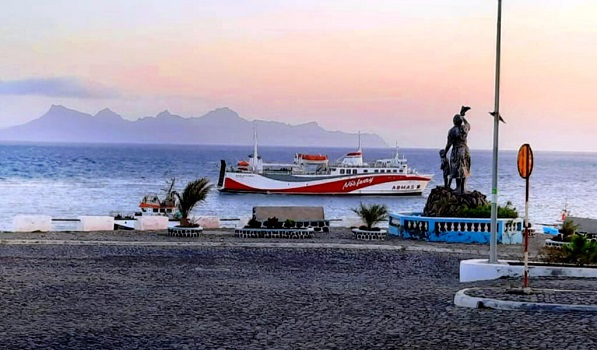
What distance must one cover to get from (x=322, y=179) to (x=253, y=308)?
78891mm

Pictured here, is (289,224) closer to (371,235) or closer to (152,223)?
(371,235)

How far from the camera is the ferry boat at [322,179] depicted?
295 ft

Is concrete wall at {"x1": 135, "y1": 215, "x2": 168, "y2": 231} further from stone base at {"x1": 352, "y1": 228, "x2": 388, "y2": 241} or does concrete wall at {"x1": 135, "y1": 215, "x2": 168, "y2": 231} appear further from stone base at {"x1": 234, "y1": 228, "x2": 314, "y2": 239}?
stone base at {"x1": 352, "y1": 228, "x2": 388, "y2": 241}

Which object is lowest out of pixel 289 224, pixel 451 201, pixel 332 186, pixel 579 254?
pixel 332 186

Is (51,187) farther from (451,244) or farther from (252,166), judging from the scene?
(451,244)

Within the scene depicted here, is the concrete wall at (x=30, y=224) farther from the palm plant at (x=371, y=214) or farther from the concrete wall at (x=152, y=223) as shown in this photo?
the palm plant at (x=371, y=214)

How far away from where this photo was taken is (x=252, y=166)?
94.2m

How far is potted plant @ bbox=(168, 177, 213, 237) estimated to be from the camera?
24538 mm

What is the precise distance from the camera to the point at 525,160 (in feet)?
39.6

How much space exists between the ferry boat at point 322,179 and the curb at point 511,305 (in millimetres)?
77758

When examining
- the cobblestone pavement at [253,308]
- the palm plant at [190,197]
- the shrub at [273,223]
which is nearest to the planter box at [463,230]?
the shrub at [273,223]

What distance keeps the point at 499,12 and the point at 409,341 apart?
806cm

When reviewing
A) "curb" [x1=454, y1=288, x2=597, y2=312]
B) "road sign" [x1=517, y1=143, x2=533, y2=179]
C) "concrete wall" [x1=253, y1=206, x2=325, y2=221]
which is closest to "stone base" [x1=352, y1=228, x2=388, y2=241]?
"concrete wall" [x1=253, y1=206, x2=325, y2=221]

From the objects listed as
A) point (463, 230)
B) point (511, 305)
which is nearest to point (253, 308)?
point (511, 305)
